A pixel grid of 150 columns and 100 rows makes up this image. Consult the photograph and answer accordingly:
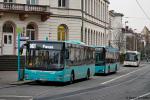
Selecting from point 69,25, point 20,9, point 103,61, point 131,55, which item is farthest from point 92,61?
point 131,55

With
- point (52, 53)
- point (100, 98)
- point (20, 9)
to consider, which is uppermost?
point (20, 9)

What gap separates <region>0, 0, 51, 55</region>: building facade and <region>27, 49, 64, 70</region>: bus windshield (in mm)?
19421

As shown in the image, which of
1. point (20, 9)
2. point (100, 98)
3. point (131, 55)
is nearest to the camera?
point (100, 98)

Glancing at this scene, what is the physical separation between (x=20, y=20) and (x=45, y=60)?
21.9m

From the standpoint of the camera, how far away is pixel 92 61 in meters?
36.7

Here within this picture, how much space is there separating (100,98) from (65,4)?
118 ft

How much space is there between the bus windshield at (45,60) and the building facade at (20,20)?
63.7 feet

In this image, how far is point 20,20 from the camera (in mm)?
48438

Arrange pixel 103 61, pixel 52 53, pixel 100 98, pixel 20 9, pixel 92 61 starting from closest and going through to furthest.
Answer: pixel 100 98, pixel 52 53, pixel 92 61, pixel 103 61, pixel 20 9

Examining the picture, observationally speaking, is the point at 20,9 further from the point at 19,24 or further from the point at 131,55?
the point at 131,55

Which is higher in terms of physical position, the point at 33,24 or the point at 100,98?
the point at 33,24

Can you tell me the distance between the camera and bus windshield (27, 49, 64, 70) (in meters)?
27.0

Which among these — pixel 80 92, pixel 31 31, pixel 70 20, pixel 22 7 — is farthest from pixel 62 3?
pixel 80 92

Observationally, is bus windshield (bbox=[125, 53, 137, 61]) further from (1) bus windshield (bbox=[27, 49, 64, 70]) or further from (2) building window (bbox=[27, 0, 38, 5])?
(1) bus windshield (bbox=[27, 49, 64, 70])
